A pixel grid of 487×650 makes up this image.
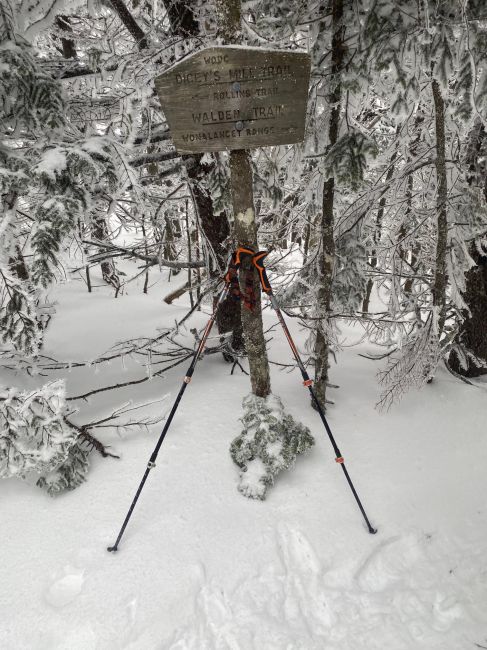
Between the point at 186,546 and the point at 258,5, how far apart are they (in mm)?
5175

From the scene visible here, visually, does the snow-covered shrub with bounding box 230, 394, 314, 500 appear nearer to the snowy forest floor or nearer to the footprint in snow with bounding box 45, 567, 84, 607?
the snowy forest floor

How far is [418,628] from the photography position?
2.77m

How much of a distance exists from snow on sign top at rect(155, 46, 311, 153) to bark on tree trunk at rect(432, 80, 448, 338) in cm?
163

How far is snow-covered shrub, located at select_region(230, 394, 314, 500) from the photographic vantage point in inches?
143

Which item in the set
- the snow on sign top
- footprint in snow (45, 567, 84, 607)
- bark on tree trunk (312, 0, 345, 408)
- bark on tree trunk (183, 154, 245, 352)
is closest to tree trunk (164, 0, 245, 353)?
bark on tree trunk (183, 154, 245, 352)

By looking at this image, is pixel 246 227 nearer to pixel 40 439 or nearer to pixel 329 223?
pixel 329 223

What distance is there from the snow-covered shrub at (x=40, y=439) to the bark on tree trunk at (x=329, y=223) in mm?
2632

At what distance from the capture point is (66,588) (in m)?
2.94

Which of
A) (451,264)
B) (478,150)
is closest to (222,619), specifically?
(451,264)

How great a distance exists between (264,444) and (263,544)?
85 centimetres

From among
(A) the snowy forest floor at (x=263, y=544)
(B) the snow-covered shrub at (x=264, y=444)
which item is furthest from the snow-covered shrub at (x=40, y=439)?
(B) the snow-covered shrub at (x=264, y=444)

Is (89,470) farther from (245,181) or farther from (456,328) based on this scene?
(456,328)

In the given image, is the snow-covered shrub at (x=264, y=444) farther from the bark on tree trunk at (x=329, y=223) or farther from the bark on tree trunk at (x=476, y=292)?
the bark on tree trunk at (x=476, y=292)

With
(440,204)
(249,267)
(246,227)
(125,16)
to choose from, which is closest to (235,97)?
(246,227)
